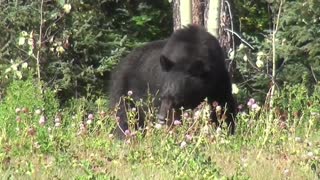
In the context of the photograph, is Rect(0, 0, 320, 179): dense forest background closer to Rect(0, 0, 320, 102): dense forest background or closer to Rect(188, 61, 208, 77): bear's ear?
Rect(0, 0, 320, 102): dense forest background

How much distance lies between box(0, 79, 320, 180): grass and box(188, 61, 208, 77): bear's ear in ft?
3.47

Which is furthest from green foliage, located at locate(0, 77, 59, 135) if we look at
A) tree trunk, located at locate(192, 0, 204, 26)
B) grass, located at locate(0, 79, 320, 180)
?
tree trunk, located at locate(192, 0, 204, 26)

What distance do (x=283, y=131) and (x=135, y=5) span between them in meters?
8.32

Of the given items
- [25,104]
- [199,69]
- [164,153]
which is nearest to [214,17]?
[199,69]

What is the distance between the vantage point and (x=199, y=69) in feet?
28.0

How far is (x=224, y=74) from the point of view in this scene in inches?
341

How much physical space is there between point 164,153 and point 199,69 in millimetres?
2781

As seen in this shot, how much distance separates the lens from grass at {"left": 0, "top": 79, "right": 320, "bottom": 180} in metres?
5.42

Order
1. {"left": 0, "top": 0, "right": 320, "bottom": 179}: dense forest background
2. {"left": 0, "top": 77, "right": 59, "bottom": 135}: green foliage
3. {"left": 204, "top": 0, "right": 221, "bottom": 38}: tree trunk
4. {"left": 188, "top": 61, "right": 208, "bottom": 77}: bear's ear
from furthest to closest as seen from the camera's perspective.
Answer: {"left": 204, "top": 0, "right": 221, "bottom": 38}: tree trunk, {"left": 188, "top": 61, "right": 208, "bottom": 77}: bear's ear, {"left": 0, "top": 77, "right": 59, "bottom": 135}: green foliage, {"left": 0, "top": 0, "right": 320, "bottom": 179}: dense forest background

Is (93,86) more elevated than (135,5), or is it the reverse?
(135,5)

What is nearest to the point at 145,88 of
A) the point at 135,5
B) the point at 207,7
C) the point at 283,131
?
the point at 207,7

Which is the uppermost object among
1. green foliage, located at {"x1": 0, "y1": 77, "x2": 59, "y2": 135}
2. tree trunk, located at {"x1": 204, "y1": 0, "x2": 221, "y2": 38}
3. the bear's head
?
tree trunk, located at {"x1": 204, "y1": 0, "x2": 221, "y2": 38}

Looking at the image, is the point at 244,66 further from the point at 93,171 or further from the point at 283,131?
the point at 93,171

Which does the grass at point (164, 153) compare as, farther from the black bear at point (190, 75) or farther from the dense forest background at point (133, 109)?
the black bear at point (190, 75)
